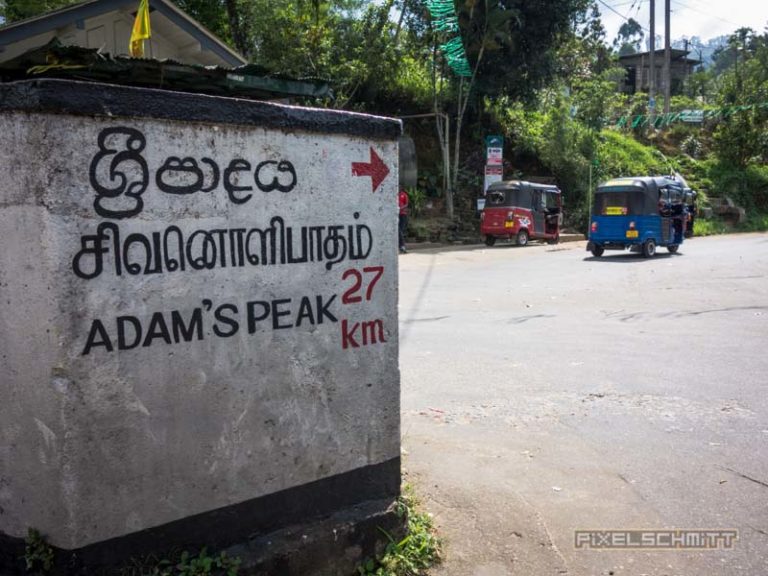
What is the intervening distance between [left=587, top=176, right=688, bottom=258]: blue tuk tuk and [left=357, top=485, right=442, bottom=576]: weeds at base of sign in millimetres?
16306

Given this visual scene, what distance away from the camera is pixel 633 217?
18109mm

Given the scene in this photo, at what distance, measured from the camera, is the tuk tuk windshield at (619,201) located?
18141 mm

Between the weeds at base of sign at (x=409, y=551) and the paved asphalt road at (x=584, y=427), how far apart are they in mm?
83

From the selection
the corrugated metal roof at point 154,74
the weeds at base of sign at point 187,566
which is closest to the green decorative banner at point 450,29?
the corrugated metal roof at point 154,74

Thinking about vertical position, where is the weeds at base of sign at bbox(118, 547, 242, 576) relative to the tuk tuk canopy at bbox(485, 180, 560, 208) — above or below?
below

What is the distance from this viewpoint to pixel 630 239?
18047 millimetres

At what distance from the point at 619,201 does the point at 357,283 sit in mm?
16895

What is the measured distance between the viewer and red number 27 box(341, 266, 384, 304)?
302 centimetres

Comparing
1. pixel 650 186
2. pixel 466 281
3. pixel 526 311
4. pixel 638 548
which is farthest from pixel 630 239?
pixel 638 548

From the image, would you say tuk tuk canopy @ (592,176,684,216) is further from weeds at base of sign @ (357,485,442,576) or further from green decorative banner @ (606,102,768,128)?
green decorative banner @ (606,102,768,128)

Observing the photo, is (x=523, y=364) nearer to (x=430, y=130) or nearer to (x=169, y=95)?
(x=169, y=95)

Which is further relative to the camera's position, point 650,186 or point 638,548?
point 650,186

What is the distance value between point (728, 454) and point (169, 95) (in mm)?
3988

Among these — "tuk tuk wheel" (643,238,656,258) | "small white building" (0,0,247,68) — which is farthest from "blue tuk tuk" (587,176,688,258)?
"small white building" (0,0,247,68)
